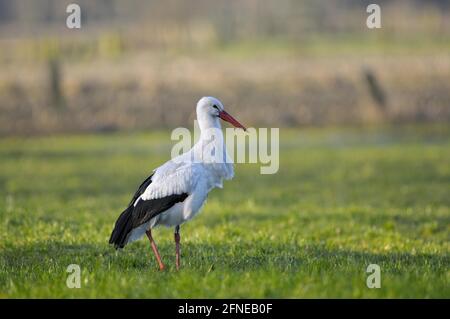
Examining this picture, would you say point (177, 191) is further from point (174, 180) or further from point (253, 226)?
point (253, 226)

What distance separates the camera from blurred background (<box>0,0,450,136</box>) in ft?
116

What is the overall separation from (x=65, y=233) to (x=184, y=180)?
3373mm

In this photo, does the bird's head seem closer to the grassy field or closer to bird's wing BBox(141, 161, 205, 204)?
bird's wing BBox(141, 161, 205, 204)

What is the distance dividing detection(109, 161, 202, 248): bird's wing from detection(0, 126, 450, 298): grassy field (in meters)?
0.46

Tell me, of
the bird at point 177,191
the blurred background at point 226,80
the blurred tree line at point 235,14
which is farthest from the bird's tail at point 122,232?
the blurred tree line at point 235,14

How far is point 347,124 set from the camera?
35219mm

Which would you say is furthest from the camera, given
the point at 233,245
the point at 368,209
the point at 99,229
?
the point at 368,209

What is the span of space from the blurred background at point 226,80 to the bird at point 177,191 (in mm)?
25702

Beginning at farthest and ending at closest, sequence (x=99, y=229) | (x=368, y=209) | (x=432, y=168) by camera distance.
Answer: (x=432, y=168), (x=368, y=209), (x=99, y=229)

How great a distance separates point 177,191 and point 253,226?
179 inches

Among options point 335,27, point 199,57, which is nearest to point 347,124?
point 199,57

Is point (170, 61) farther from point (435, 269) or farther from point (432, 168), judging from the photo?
point (435, 269)

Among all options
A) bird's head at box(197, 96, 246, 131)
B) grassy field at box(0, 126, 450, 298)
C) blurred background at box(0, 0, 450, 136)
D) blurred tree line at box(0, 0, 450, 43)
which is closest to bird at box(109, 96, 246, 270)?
bird's head at box(197, 96, 246, 131)

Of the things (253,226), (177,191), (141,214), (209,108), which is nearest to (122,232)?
(141,214)
